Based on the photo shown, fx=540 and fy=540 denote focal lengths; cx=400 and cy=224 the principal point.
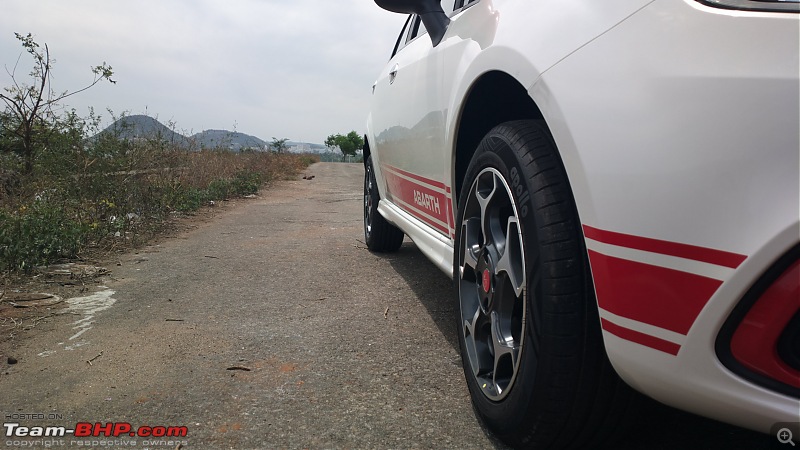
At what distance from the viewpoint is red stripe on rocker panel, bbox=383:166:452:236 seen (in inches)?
96.3

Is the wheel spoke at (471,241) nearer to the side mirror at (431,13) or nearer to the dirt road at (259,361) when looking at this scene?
the dirt road at (259,361)

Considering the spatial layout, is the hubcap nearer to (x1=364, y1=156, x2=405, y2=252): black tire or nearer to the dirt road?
the dirt road

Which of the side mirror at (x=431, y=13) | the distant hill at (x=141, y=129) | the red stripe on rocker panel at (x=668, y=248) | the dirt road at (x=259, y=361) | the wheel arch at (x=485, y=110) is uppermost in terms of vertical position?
the side mirror at (x=431, y=13)

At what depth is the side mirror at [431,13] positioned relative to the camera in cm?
232

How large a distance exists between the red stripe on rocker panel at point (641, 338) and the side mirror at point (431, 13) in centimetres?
161

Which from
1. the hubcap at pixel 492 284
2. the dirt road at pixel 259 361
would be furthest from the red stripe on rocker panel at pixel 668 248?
the dirt road at pixel 259 361

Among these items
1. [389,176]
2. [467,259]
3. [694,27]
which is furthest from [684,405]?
[389,176]

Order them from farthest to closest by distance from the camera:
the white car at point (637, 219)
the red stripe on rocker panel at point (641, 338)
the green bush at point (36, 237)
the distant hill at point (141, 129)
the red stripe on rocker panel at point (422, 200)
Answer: the distant hill at point (141, 129) → the green bush at point (36, 237) → the red stripe on rocker panel at point (422, 200) → the red stripe on rocker panel at point (641, 338) → the white car at point (637, 219)

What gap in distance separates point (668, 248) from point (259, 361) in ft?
5.68

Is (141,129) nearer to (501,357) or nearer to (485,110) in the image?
(485,110)

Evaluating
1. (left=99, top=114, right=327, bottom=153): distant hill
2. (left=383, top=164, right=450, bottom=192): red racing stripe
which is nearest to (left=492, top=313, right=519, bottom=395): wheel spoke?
(left=383, top=164, right=450, bottom=192): red racing stripe

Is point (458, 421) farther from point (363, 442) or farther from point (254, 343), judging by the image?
point (254, 343)

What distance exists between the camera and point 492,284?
1.70 m

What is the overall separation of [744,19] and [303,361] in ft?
6.21
